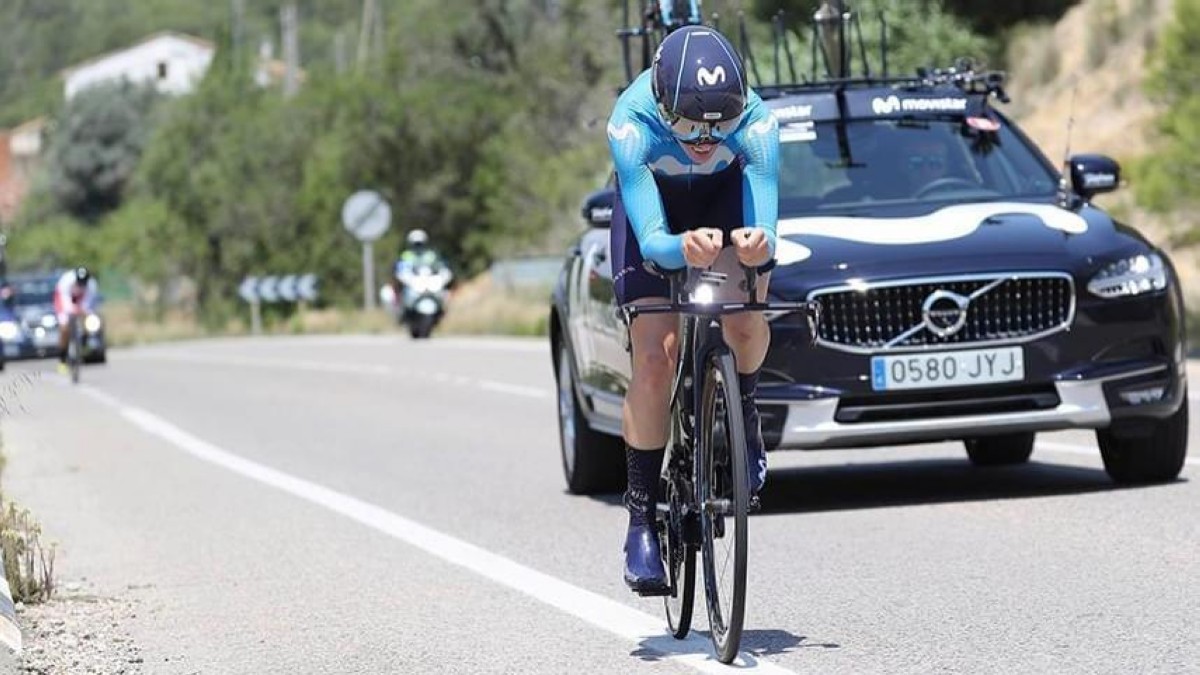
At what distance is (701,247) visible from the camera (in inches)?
264

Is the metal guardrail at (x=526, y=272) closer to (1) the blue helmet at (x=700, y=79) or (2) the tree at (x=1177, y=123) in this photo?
(2) the tree at (x=1177, y=123)

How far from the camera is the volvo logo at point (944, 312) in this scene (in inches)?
403

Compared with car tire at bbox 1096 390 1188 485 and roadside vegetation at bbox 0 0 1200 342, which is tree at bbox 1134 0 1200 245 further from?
car tire at bbox 1096 390 1188 485

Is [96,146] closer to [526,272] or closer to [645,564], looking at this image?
[526,272]

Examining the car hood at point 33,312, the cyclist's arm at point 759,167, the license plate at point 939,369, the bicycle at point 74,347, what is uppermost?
the cyclist's arm at point 759,167

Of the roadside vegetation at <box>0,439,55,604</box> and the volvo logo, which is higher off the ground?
the volvo logo

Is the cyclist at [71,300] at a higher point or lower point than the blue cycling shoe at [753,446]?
lower

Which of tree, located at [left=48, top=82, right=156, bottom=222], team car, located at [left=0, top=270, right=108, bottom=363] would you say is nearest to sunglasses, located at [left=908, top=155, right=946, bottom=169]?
team car, located at [left=0, top=270, right=108, bottom=363]

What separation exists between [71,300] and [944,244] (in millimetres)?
26121

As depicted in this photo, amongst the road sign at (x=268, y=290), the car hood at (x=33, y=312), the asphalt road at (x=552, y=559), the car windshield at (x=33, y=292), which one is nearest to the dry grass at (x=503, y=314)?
the car hood at (x=33, y=312)

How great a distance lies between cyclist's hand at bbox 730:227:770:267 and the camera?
670 centimetres

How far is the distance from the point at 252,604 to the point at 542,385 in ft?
46.4

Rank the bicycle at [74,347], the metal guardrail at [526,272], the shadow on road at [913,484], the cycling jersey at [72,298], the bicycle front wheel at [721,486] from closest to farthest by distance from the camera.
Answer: the bicycle front wheel at [721,486], the shadow on road at [913,484], the bicycle at [74,347], the cycling jersey at [72,298], the metal guardrail at [526,272]

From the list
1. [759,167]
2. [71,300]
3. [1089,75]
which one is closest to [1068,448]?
[759,167]
